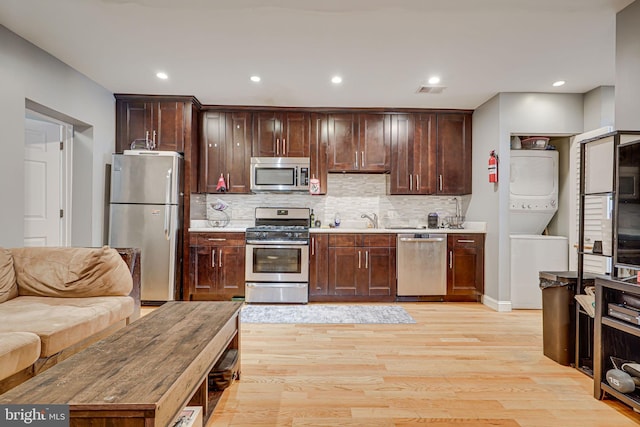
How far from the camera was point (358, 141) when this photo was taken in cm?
447

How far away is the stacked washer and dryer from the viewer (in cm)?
389

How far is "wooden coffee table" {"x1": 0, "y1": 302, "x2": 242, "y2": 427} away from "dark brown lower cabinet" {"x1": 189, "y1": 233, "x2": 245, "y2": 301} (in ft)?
7.51

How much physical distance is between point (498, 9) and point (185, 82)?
9.88 feet

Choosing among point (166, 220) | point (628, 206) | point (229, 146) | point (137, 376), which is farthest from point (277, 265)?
point (628, 206)

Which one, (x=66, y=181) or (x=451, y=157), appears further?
(x=451, y=157)

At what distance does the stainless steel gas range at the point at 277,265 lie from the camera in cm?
410

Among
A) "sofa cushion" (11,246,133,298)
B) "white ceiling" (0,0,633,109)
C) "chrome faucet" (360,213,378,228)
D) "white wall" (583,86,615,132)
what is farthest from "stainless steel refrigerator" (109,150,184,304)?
"white wall" (583,86,615,132)

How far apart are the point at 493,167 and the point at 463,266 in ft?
4.18

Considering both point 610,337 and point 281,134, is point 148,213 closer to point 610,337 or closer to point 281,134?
point 281,134

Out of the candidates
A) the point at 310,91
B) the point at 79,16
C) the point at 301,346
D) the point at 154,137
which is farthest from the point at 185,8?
the point at 301,346

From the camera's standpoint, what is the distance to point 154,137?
4.11 m

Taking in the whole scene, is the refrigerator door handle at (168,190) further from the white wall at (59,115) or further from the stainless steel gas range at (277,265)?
→ the stainless steel gas range at (277,265)

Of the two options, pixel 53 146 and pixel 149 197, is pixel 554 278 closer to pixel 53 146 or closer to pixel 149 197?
pixel 149 197

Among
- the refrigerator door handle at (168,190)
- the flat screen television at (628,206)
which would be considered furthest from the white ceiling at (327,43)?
the flat screen television at (628,206)
